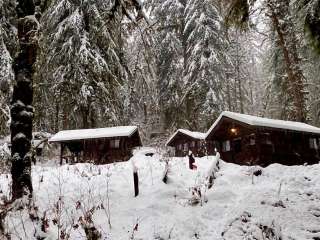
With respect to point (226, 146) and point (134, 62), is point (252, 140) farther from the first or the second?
point (134, 62)

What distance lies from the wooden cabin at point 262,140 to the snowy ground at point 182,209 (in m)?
9.03

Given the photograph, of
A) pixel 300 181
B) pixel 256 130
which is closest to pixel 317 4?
pixel 300 181

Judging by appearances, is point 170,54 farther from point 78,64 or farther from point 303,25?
point 303,25

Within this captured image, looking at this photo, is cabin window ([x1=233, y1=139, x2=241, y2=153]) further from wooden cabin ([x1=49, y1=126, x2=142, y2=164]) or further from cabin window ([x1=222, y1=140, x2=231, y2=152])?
wooden cabin ([x1=49, y1=126, x2=142, y2=164])

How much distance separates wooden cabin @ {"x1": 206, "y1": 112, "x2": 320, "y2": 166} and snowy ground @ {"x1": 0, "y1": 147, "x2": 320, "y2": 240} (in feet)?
29.6

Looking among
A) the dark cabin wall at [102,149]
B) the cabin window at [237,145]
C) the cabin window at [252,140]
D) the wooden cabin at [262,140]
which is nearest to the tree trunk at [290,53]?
the wooden cabin at [262,140]

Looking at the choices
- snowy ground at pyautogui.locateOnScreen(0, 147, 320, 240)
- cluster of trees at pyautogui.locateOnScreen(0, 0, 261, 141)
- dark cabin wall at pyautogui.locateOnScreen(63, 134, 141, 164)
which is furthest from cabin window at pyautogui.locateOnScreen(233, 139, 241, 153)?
snowy ground at pyautogui.locateOnScreen(0, 147, 320, 240)

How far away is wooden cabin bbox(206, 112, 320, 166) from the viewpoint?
1895 cm

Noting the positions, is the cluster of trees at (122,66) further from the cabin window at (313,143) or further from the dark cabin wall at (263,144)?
the cabin window at (313,143)

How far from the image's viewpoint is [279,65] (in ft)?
102

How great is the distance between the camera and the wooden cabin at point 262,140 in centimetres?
1895

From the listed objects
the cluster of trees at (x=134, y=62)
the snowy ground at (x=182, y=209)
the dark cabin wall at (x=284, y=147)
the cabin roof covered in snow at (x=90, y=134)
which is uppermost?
the cluster of trees at (x=134, y=62)

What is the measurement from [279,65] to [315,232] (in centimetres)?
2635

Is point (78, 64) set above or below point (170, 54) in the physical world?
below
